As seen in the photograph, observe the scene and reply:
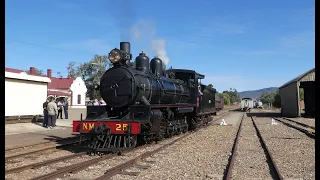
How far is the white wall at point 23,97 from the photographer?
55.2 ft

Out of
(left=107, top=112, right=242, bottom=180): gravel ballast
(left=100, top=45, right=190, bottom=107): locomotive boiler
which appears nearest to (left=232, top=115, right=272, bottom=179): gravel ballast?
(left=107, top=112, right=242, bottom=180): gravel ballast

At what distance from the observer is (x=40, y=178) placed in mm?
6023

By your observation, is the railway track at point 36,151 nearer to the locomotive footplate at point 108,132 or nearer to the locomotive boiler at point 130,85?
the locomotive footplate at point 108,132

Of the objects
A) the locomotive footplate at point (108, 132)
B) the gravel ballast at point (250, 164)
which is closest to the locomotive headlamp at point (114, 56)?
the locomotive footplate at point (108, 132)

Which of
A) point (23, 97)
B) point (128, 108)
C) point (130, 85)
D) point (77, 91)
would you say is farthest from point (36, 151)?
point (77, 91)

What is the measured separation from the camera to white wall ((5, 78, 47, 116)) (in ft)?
55.2

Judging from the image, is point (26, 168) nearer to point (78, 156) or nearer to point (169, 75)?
point (78, 156)

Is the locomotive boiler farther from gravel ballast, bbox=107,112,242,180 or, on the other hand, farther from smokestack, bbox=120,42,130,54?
gravel ballast, bbox=107,112,242,180

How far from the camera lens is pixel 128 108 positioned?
10.5 metres

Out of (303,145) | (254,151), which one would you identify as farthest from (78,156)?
(303,145)

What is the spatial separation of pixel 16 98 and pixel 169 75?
848 cm

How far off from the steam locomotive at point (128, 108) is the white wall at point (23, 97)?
26.1ft

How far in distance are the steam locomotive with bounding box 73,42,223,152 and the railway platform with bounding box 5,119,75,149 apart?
3106mm

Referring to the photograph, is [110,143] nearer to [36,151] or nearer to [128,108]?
[128,108]
